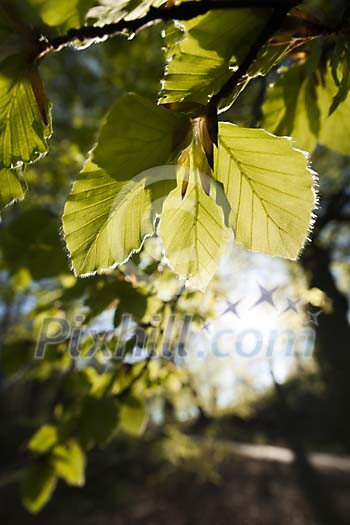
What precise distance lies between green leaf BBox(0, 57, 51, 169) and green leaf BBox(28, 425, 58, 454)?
103 centimetres

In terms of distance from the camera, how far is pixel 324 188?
8.20 m

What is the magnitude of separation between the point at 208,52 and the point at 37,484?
1.22m

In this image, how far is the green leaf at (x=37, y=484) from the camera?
3.79 feet

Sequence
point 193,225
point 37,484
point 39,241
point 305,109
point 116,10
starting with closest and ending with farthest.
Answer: point 116,10 → point 193,225 → point 305,109 → point 39,241 → point 37,484

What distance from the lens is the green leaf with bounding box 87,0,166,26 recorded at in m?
0.31

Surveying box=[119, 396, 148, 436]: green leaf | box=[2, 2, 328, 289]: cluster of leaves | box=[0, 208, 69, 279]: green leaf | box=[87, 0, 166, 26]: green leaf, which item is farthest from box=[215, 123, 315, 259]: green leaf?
box=[119, 396, 148, 436]: green leaf

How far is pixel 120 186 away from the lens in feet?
1.18

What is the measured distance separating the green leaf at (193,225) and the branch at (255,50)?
0.05 m

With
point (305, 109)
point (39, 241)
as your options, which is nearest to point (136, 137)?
point (305, 109)

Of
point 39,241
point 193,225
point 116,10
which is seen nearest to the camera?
point 116,10

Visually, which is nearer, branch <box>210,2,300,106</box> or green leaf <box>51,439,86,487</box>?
branch <box>210,2,300,106</box>

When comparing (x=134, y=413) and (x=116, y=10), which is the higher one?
(x=116, y=10)

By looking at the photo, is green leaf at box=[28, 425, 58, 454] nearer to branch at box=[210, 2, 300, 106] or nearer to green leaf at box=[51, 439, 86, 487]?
green leaf at box=[51, 439, 86, 487]

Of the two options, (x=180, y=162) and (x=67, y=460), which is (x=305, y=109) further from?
(x=67, y=460)
